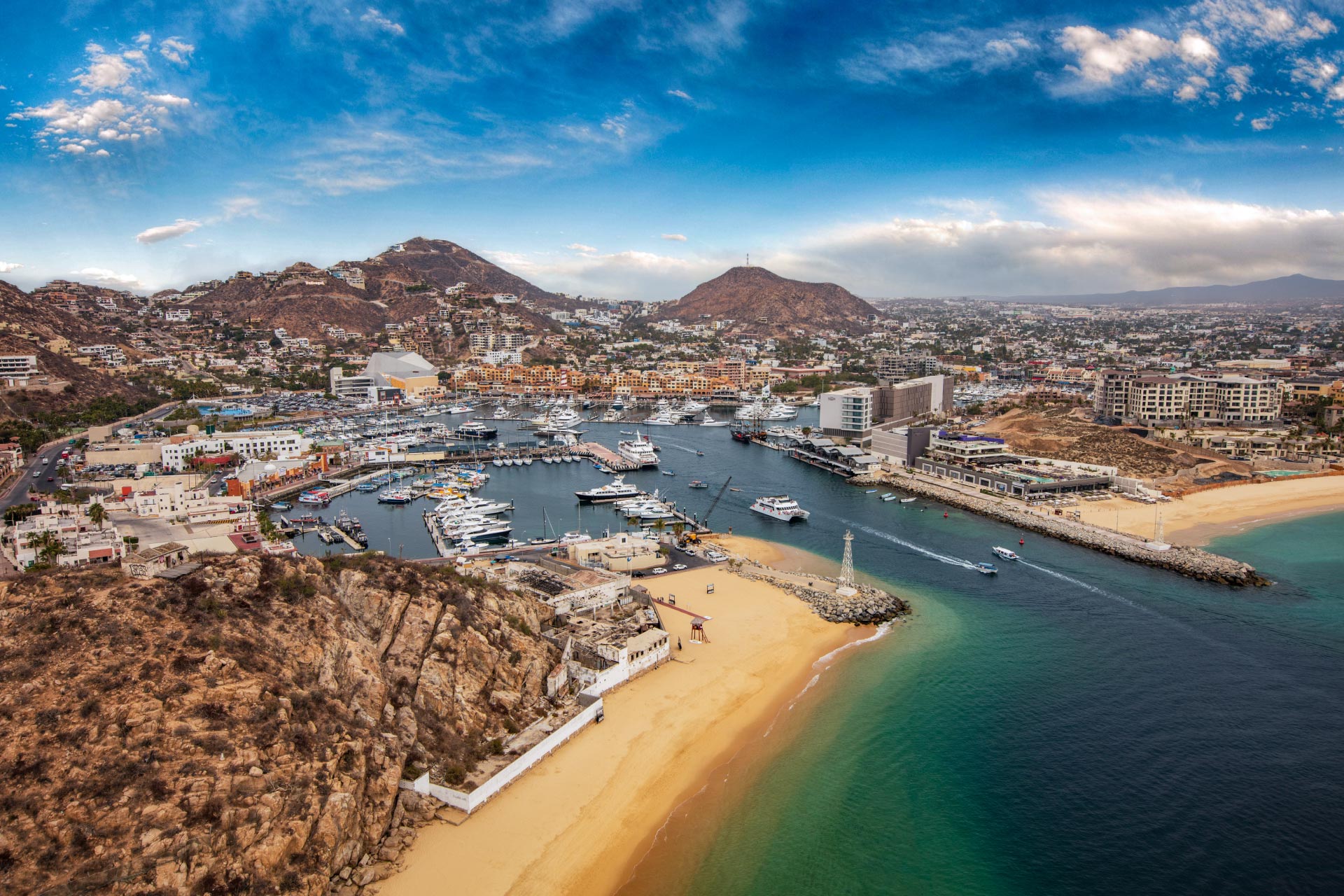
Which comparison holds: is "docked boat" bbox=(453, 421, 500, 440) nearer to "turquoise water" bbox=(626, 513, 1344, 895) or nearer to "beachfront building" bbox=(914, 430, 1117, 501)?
"beachfront building" bbox=(914, 430, 1117, 501)

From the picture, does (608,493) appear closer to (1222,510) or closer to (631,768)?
(631,768)

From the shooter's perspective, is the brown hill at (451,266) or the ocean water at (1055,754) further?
the brown hill at (451,266)

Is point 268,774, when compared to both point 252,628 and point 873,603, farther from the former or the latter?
point 873,603

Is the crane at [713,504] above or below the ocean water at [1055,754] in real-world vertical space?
below

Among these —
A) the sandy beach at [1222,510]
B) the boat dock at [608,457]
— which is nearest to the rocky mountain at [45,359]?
the boat dock at [608,457]

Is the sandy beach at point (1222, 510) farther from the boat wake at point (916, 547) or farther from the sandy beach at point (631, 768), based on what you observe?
the sandy beach at point (631, 768)

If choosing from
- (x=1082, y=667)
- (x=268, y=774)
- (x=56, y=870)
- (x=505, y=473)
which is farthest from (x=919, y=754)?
(x=505, y=473)

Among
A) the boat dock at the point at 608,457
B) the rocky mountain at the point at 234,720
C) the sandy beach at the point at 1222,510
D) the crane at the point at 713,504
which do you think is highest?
the rocky mountain at the point at 234,720

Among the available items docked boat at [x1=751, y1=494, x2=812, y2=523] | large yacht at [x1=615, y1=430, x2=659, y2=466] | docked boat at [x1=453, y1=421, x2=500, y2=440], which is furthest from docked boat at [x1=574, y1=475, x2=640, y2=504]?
docked boat at [x1=453, y1=421, x2=500, y2=440]
